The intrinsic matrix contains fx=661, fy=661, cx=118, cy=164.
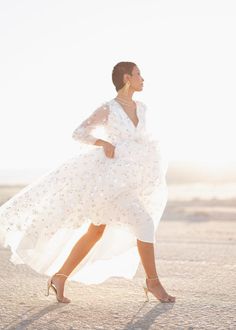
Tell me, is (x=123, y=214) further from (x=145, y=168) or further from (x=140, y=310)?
(x=140, y=310)

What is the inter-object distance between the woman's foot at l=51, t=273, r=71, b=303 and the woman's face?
5.50ft

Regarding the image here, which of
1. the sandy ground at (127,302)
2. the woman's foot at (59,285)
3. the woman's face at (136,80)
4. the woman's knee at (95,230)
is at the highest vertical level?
the woman's face at (136,80)

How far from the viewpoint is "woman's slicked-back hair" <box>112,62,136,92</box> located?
5562mm

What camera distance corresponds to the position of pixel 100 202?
17.0 ft

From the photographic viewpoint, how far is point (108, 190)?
518 centimetres

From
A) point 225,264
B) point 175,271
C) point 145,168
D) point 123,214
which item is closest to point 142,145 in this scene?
point 145,168

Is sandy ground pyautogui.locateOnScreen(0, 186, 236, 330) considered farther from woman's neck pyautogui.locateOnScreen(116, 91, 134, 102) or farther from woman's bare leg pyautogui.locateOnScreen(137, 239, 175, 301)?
woman's neck pyautogui.locateOnScreen(116, 91, 134, 102)

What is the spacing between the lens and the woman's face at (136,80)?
5531mm

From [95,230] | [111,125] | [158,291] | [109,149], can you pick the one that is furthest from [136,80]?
[158,291]

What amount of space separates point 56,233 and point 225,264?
295cm

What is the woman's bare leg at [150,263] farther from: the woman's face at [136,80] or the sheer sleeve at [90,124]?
the woman's face at [136,80]

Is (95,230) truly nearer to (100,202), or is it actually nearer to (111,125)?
(100,202)

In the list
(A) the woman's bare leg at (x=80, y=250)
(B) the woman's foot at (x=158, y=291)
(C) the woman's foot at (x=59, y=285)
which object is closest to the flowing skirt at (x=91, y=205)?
(A) the woman's bare leg at (x=80, y=250)

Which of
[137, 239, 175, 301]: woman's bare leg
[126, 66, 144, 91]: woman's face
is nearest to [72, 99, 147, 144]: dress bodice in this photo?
[126, 66, 144, 91]: woman's face
